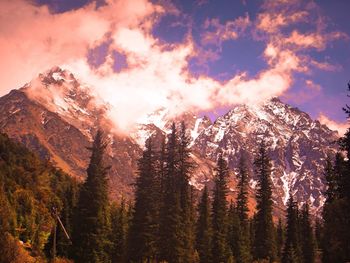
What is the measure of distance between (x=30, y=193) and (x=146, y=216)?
78.1 metres

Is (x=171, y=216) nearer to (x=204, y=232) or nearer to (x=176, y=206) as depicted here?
(x=176, y=206)

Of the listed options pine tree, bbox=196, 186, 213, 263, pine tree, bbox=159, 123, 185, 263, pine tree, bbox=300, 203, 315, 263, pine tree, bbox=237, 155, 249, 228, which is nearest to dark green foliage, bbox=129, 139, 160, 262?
pine tree, bbox=159, 123, 185, 263

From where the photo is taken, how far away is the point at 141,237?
50.7 m

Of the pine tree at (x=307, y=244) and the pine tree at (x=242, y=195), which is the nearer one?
the pine tree at (x=242, y=195)

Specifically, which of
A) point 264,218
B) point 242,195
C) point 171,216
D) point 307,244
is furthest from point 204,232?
point 307,244

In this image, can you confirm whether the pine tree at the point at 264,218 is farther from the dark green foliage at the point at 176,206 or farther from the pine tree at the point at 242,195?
the dark green foliage at the point at 176,206

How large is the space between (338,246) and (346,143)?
8.99 m

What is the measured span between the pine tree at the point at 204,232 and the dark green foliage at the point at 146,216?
9311 mm

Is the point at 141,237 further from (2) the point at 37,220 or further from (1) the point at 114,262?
(2) the point at 37,220

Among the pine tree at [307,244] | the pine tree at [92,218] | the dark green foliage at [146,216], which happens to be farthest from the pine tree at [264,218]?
the pine tree at [307,244]

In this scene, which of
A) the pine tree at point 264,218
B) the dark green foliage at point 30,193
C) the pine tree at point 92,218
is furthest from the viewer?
the dark green foliage at point 30,193

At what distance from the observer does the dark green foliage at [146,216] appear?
166ft

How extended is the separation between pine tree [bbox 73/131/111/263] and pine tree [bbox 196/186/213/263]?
13.6 m

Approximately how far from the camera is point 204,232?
6444 cm
